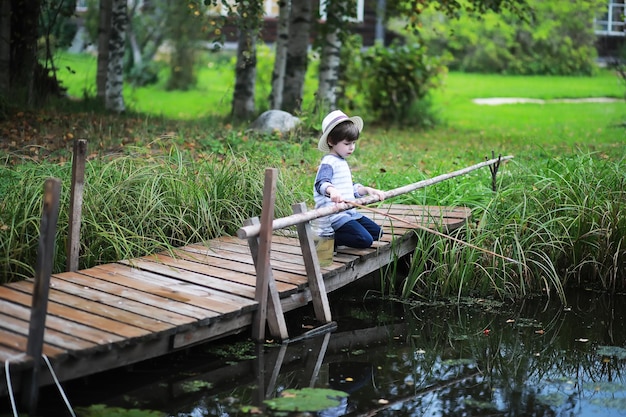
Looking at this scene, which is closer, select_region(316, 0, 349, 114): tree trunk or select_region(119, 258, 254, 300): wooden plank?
select_region(119, 258, 254, 300): wooden plank

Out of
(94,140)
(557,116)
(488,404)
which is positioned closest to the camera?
(488,404)

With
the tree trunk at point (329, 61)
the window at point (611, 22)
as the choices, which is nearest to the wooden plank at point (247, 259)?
the tree trunk at point (329, 61)

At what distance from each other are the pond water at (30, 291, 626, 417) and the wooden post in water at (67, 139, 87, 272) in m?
1.14

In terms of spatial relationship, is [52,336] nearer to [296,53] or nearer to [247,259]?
[247,259]

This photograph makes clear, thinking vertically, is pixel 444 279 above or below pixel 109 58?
below

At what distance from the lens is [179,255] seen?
664cm

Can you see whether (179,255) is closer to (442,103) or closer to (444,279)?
(444,279)

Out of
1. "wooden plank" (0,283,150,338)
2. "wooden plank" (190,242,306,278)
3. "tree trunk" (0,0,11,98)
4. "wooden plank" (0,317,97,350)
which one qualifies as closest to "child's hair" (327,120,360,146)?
"wooden plank" (190,242,306,278)

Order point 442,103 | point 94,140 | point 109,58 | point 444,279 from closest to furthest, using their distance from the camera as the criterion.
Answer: point 444,279, point 94,140, point 109,58, point 442,103

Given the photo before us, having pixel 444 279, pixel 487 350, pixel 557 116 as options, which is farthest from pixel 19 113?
pixel 557 116

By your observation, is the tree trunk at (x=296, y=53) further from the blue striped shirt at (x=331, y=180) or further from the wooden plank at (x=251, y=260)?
the blue striped shirt at (x=331, y=180)

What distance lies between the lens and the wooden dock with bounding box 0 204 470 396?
4.67 metres

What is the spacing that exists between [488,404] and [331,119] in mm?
2503

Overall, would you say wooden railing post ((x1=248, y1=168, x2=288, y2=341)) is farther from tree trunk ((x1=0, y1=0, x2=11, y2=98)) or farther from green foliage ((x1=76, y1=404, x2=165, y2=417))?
tree trunk ((x1=0, y1=0, x2=11, y2=98))
